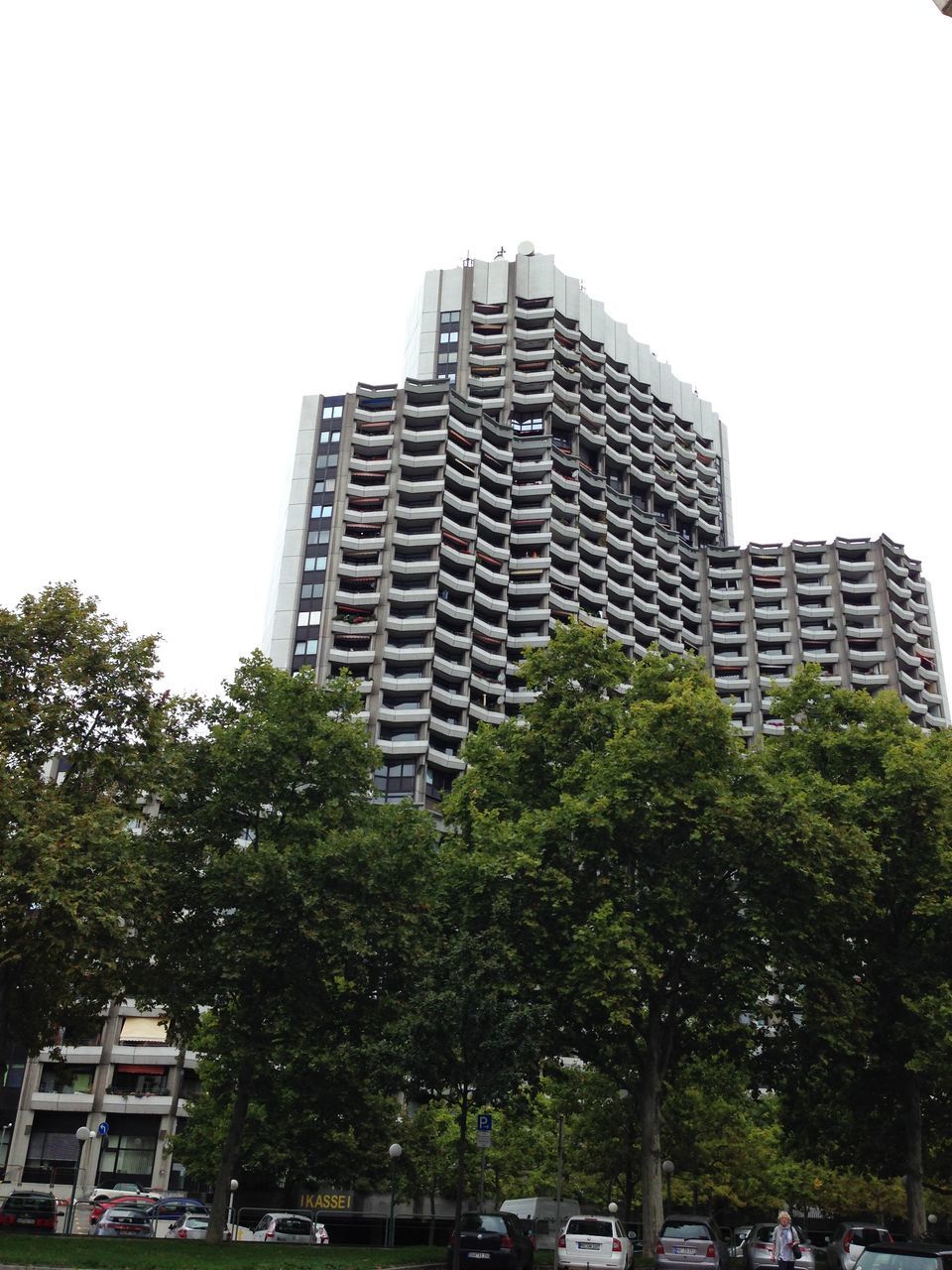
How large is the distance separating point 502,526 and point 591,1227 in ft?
285

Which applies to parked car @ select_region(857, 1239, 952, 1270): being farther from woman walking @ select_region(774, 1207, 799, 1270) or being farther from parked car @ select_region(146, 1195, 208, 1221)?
parked car @ select_region(146, 1195, 208, 1221)

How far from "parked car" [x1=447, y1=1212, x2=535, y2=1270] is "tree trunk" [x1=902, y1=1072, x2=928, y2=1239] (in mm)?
12233

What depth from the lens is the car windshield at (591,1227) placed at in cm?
2569

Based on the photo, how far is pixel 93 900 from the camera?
24.8 m

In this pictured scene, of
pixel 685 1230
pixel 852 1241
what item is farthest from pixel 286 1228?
pixel 852 1241

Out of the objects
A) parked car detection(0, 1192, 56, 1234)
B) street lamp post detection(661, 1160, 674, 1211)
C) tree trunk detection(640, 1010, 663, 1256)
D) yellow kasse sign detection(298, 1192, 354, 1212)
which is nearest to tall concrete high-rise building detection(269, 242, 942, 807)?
yellow kasse sign detection(298, 1192, 354, 1212)

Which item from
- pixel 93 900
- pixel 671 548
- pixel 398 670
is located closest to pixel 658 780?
pixel 93 900

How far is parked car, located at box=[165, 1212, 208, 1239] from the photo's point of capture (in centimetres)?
3588

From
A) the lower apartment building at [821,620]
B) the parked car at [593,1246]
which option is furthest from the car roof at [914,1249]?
the lower apartment building at [821,620]

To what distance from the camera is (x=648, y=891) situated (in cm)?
3175

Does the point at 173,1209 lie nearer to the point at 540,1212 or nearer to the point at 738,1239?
the point at 540,1212

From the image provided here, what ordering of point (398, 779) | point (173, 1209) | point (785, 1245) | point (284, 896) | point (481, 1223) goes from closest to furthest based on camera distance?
1. point (785, 1245)
2. point (481, 1223)
3. point (284, 896)
4. point (173, 1209)
5. point (398, 779)

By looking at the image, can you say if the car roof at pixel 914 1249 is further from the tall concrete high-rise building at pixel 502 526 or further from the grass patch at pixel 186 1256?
the tall concrete high-rise building at pixel 502 526

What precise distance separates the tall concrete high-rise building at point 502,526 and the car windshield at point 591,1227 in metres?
55.6
